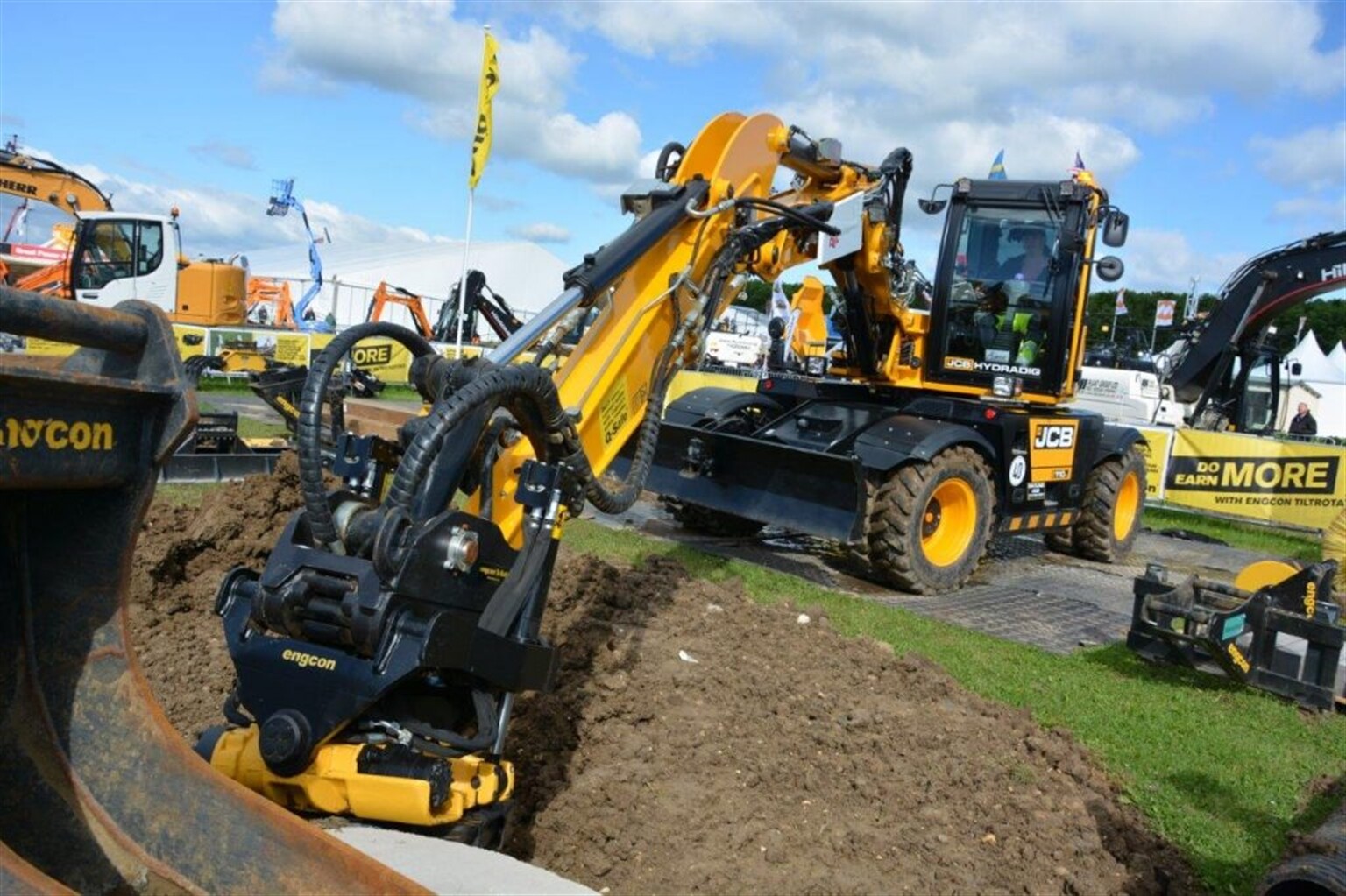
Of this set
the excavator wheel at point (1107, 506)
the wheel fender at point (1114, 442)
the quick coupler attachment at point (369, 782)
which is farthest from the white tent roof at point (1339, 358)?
the quick coupler attachment at point (369, 782)

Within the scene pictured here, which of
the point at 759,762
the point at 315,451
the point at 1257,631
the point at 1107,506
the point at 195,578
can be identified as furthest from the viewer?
the point at 1107,506

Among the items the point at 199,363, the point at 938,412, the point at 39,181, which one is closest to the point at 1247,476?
the point at 938,412

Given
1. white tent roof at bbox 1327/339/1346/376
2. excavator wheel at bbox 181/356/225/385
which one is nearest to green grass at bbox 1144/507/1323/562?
excavator wheel at bbox 181/356/225/385

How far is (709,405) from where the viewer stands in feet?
30.7

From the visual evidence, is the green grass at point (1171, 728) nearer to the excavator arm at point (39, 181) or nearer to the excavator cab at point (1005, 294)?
the excavator cab at point (1005, 294)

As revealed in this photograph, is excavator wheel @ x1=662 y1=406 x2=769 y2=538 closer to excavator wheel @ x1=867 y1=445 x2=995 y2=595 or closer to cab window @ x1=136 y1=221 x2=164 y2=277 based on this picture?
excavator wheel @ x1=867 y1=445 x2=995 y2=595

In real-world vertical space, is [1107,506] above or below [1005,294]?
below

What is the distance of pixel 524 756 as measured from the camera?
167 inches

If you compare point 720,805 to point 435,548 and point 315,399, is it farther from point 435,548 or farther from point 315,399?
point 315,399

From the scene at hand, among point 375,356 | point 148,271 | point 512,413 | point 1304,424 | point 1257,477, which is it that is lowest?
point 1257,477

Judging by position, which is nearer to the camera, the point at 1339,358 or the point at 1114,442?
the point at 1114,442

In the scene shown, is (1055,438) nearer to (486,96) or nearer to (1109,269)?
(1109,269)

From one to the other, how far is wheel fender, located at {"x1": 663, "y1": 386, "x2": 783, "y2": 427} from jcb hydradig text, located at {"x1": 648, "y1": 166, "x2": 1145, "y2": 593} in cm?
2

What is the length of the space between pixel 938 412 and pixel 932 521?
0.92 metres
